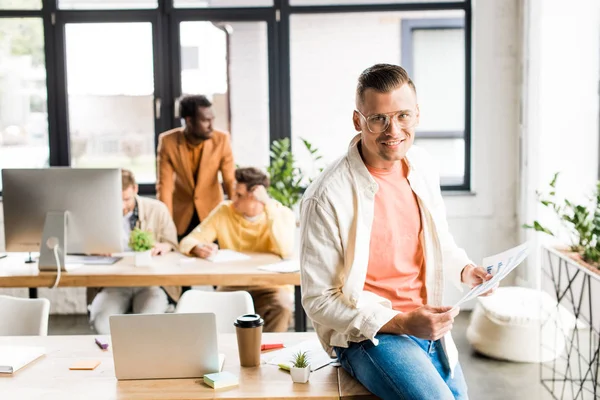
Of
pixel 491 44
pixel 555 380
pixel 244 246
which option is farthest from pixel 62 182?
pixel 491 44

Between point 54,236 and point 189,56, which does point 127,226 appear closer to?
point 54,236

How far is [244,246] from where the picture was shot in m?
4.33

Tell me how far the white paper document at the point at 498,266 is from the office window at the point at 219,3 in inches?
156

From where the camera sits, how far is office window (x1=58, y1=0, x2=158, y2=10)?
587 centimetres

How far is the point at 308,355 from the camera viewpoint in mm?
2447

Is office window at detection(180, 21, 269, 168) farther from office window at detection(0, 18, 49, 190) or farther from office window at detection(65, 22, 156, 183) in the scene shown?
office window at detection(0, 18, 49, 190)

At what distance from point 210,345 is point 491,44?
13.5ft

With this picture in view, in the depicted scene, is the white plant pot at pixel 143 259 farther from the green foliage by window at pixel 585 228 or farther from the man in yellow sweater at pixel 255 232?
the green foliage by window at pixel 585 228

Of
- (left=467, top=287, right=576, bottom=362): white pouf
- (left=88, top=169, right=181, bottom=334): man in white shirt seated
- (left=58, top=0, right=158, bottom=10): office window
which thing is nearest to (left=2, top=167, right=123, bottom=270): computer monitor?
(left=88, top=169, right=181, bottom=334): man in white shirt seated

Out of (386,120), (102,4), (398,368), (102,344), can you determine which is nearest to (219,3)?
(102,4)

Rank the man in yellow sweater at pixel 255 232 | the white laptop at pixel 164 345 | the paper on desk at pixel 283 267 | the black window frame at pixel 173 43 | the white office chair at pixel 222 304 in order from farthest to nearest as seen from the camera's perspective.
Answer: the black window frame at pixel 173 43 → the man in yellow sweater at pixel 255 232 → the paper on desk at pixel 283 267 → the white office chair at pixel 222 304 → the white laptop at pixel 164 345

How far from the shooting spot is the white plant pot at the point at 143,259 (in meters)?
3.88

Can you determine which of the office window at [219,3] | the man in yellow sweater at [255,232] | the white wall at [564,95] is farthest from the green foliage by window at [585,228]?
the office window at [219,3]

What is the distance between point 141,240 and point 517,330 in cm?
216
